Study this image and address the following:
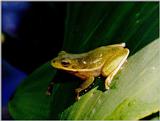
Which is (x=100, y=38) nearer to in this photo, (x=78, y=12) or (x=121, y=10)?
(x=121, y=10)

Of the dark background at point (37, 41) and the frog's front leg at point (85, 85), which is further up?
the frog's front leg at point (85, 85)

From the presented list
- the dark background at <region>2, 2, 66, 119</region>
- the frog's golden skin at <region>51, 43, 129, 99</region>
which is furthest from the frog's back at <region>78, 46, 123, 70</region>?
the dark background at <region>2, 2, 66, 119</region>

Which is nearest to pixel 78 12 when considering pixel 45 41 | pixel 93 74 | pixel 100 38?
pixel 100 38

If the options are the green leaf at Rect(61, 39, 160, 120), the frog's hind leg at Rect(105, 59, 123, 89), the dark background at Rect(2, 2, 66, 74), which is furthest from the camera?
the dark background at Rect(2, 2, 66, 74)

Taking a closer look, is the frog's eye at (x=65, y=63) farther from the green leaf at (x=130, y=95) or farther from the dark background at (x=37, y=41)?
the dark background at (x=37, y=41)

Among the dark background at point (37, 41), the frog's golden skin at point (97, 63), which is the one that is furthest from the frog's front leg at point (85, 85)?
the dark background at point (37, 41)

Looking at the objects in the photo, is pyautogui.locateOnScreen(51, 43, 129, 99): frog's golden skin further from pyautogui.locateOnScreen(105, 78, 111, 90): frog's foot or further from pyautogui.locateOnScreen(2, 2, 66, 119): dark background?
pyautogui.locateOnScreen(2, 2, 66, 119): dark background

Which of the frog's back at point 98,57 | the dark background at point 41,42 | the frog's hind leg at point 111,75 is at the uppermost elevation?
the frog's back at point 98,57

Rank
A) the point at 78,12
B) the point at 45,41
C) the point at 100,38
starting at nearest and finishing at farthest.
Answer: the point at 100,38, the point at 78,12, the point at 45,41
